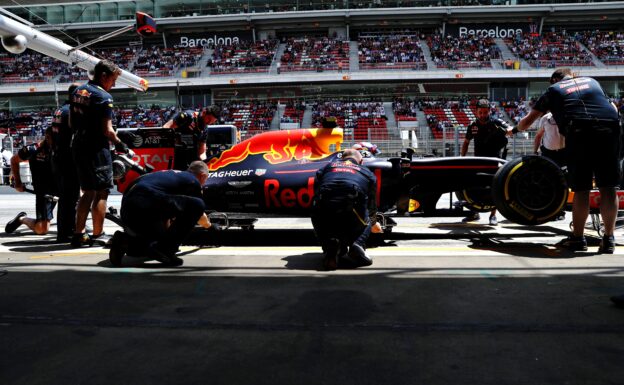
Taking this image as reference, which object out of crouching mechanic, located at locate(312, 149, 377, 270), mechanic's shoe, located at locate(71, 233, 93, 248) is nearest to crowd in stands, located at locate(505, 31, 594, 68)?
crouching mechanic, located at locate(312, 149, 377, 270)

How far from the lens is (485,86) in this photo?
40188 mm

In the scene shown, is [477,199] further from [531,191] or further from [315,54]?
[315,54]

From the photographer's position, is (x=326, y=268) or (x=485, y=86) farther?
(x=485, y=86)

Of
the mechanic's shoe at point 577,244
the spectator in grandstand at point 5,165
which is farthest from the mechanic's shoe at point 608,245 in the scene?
the spectator in grandstand at point 5,165

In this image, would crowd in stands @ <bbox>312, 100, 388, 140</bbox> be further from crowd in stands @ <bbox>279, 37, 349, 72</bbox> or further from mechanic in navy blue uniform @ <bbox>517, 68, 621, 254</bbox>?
mechanic in navy blue uniform @ <bbox>517, 68, 621, 254</bbox>

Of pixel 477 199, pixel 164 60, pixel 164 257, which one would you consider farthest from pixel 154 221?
pixel 164 60

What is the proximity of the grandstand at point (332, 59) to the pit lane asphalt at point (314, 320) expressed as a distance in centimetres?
3193

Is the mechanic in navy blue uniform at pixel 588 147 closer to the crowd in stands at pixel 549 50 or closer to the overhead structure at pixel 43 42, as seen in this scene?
the overhead structure at pixel 43 42

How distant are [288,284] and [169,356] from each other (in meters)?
1.31

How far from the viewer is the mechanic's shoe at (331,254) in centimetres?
377

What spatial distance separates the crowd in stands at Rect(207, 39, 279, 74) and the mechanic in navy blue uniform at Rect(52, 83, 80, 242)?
114 feet

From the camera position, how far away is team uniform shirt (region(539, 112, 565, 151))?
6.10 m

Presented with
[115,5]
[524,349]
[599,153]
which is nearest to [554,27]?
[115,5]

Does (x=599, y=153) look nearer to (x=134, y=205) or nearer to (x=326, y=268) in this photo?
(x=326, y=268)
